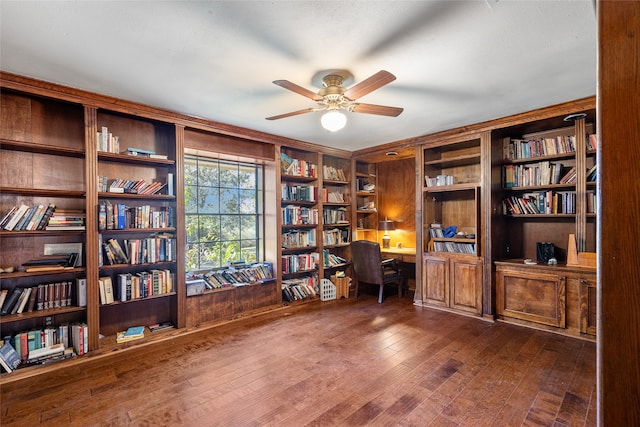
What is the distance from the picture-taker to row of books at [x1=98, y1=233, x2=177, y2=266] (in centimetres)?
307

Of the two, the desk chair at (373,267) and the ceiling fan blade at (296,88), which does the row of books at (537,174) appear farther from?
the ceiling fan blade at (296,88)

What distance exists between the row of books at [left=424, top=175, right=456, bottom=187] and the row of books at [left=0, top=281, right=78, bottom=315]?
430cm

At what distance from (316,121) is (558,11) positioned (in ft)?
7.88

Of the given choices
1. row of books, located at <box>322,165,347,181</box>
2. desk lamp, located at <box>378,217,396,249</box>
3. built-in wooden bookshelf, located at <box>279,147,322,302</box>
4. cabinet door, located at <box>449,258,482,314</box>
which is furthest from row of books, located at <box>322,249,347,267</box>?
cabinet door, located at <box>449,258,482,314</box>

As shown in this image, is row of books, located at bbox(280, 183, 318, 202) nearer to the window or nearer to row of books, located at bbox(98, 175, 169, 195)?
the window

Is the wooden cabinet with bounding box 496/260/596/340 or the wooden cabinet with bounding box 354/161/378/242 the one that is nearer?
the wooden cabinet with bounding box 496/260/596/340

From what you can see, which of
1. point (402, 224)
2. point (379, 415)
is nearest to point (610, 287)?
point (379, 415)

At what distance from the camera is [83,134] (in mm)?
3068

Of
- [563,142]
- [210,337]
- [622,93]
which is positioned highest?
[563,142]

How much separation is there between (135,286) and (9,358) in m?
1.02

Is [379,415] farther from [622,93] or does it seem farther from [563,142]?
[563,142]

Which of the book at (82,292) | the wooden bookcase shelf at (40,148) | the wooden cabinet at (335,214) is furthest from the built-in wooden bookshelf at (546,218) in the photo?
the wooden bookcase shelf at (40,148)

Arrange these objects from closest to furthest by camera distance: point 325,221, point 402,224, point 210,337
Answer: point 210,337 → point 325,221 → point 402,224

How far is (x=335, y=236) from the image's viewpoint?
519cm
